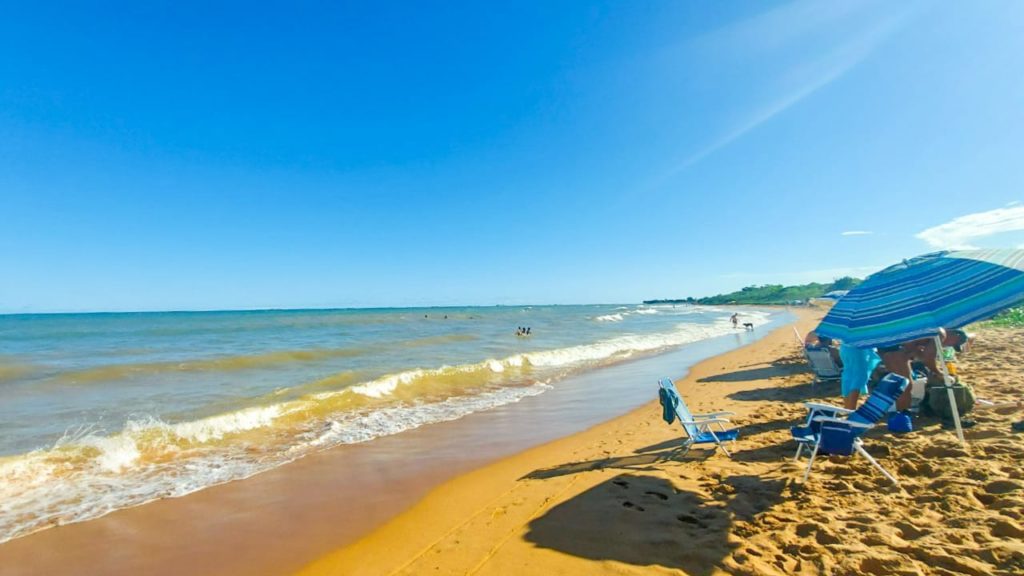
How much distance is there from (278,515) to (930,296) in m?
7.51

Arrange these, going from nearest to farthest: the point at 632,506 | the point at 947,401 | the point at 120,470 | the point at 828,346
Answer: the point at 632,506 < the point at 947,401 < the point at 120,470 < the point at 828,346

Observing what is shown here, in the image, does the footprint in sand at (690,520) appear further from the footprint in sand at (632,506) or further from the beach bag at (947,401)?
the beach bag at (947,401)

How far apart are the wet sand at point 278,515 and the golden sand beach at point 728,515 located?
0.49 m

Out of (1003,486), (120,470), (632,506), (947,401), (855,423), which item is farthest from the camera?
(120,470)

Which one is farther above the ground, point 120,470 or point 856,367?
point 856,367

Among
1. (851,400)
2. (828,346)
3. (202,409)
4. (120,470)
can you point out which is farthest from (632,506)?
(202,409)

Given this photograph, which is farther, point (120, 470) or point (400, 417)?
point (400, 417)

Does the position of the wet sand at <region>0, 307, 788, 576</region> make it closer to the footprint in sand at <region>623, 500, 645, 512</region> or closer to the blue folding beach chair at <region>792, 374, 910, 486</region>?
the footprint in sand at <region>623, 500, 645, 512</region>

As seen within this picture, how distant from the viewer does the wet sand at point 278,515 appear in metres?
4.22

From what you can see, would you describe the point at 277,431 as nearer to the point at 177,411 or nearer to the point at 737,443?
the point at 177,411

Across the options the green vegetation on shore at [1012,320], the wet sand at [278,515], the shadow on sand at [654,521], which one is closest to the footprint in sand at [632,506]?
the shadow on sand at [654,521]

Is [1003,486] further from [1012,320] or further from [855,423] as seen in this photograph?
[1012,320]

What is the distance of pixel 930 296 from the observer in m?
4.64

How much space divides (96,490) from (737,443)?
351 inches
